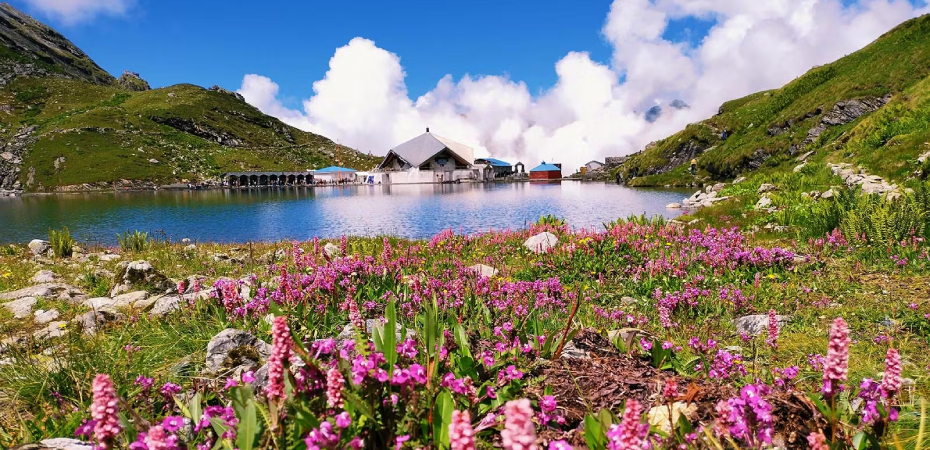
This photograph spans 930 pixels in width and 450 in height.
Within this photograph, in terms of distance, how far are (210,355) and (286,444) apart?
2.47 metres

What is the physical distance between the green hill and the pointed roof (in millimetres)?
34211

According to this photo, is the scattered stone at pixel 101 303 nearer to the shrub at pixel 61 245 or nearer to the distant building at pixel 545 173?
the shrub at pixel 61 245

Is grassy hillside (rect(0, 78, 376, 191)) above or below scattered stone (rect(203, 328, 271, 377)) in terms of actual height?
above

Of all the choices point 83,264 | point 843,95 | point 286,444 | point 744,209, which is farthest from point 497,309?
point 843,95

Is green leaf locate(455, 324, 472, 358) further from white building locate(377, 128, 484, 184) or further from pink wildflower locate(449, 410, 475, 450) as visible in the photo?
white building locate(377, 128, 484, 184)

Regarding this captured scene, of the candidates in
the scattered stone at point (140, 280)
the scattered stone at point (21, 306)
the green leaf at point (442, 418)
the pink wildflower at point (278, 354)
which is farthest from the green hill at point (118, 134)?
the green leaf at point (442, 418)

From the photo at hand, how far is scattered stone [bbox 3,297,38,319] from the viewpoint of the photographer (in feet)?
22.7

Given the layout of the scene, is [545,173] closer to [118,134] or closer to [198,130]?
[198,130]

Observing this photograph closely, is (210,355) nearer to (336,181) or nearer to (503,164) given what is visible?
(336,181)

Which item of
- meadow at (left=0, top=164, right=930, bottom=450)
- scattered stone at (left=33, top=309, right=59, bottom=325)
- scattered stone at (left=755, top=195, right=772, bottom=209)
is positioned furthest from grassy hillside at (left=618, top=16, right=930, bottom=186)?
scattered stone at (left=33, top=309, right=59, bottom=325)

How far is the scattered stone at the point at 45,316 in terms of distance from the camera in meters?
6.44

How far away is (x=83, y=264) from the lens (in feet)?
42.7

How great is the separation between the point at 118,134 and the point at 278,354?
149 meters

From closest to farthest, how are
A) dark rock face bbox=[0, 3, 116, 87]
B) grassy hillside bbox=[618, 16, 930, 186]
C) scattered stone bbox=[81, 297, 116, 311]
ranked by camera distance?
scattered stone bbox=[81, 297, 116, 311], grassy hillside bbox=[618, 16, 930, 186], dark rock face bbox=[0, 3, 116, 87]
